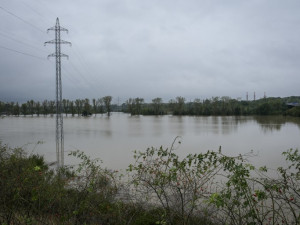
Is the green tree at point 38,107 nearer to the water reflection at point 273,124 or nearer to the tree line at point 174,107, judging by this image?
the tree line at point 174,107

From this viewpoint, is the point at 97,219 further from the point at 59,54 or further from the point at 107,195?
the point at 59,54

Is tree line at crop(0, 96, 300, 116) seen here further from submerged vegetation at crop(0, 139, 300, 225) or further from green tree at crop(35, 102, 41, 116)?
submerged vegetation at crop(0, 139, 300, 225)

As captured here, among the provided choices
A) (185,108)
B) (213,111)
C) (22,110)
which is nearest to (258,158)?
(213,111)

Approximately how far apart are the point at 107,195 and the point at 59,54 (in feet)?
24.9

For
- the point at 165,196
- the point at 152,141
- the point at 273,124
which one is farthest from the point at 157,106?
the point at 165,196

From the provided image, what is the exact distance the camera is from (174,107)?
72.1 meters

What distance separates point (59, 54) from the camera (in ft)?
31.0

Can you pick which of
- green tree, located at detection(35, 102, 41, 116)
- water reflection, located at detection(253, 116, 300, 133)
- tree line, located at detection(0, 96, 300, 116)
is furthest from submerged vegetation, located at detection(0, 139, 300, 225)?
green tree, located at detection(35, 102, 41, 116)

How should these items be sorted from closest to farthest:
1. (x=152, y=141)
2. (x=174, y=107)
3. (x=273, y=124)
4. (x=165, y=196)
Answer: (x=165, y=196) < (x=152, y=141) < (x=273, y=124) < (x=174, y=107)

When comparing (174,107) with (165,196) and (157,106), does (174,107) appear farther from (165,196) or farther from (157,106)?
(165,196)

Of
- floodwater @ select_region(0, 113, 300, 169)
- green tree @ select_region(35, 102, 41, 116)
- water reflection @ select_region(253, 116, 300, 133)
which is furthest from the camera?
green tree @ select_region(35, 102, 41, 116)

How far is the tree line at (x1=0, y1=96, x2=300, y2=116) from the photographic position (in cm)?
5809

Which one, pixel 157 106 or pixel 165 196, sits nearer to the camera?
pixel 165 196

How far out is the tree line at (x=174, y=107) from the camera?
5809 cm
